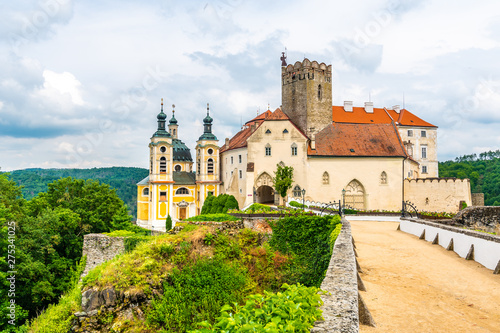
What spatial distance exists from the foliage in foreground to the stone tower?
40.2 m

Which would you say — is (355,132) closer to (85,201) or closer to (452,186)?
(452,186)

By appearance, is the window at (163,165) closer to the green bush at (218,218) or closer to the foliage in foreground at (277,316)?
the green bush at (218,218)

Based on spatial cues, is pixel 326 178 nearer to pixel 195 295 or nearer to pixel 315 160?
pixel 315 160

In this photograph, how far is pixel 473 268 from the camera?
9695mm

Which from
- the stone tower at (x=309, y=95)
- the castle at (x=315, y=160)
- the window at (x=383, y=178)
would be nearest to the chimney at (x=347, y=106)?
the castle at (x=315, y=160)

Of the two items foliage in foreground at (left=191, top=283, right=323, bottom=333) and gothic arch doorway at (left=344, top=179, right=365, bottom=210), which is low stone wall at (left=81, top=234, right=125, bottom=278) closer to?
foliage in foreground at (left=191, top=283, right=323, bottom=333)

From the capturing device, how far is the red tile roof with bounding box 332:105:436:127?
48969 mm

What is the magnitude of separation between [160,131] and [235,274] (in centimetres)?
4161

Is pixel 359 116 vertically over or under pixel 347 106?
under

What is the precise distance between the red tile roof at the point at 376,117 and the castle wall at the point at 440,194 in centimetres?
1254

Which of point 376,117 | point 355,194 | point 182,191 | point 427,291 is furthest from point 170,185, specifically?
point 427,291

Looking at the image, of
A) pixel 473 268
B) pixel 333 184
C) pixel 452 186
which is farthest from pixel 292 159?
pixel 473 268

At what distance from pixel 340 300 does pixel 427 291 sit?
4.18m

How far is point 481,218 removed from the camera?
16.1 m
